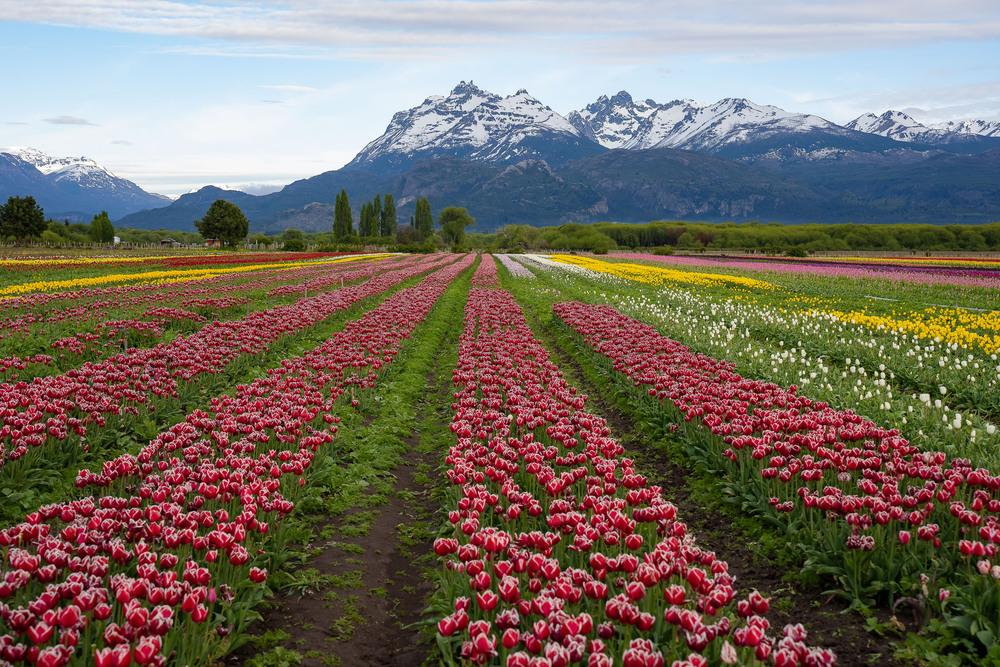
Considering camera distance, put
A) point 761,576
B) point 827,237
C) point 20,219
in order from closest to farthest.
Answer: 1. point 761,576
2. point 20,219
3. point 827,237

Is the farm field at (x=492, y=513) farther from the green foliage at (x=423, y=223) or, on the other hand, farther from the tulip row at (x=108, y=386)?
the green foliage at (x=423, y=223)

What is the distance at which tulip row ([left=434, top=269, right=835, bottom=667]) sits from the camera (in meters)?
4.45

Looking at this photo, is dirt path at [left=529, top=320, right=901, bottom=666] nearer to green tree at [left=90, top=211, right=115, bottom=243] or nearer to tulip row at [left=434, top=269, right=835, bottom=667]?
tulip row at [left=434, top=269, right=835, bottom=667]

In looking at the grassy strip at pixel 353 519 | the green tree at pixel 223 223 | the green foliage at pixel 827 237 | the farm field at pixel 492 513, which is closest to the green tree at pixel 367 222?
the green tree at pixel 223 223

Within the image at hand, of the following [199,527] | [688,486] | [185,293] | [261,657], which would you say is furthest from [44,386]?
[185,293]

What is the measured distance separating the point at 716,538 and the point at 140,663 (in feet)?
20.0

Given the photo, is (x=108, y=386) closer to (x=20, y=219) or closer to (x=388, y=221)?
(x=20, y=219)

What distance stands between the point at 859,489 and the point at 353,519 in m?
5.68

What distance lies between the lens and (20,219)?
10700cm

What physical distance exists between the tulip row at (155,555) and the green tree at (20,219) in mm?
119590

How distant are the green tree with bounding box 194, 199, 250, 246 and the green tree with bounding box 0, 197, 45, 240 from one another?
22.5 m

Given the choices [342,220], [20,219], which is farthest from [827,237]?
[20,219]

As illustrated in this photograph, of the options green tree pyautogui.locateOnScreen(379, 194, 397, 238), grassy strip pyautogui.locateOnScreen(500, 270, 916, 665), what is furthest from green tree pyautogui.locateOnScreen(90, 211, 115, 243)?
grassy strip pyautogui.locateOnScreen(500, 270, 916, 665)

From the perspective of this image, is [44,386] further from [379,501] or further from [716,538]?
[716,538]
